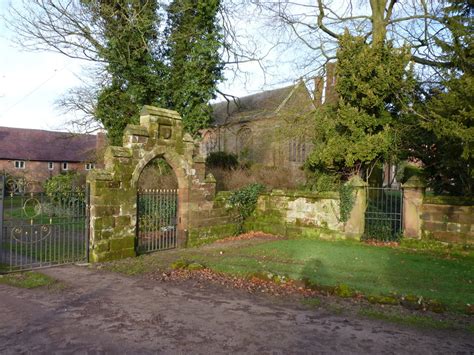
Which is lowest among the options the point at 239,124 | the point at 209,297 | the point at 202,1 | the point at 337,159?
the point at 209,297

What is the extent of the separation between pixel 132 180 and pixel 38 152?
135 ft

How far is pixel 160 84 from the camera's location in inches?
765

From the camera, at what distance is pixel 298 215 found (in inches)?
533

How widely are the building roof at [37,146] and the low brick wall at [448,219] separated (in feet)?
127

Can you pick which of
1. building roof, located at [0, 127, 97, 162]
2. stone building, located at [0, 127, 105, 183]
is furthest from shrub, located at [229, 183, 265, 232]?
building roof, located at [0, 127, 97, 162]

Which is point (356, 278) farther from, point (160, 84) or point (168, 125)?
point (160, 84)

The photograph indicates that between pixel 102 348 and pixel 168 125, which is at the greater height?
pixel 168 125

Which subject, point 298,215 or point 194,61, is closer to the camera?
point 298,215

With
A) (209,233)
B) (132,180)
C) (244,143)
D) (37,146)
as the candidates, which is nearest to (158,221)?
(209,233)

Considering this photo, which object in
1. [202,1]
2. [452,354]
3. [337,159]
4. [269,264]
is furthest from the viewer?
[202,1]

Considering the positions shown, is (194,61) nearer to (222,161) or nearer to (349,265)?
(222,161)

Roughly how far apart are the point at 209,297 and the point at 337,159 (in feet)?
26.8

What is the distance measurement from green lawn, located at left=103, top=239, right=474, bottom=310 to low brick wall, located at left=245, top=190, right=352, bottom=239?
97cm

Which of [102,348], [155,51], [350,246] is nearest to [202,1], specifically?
[155,51]
